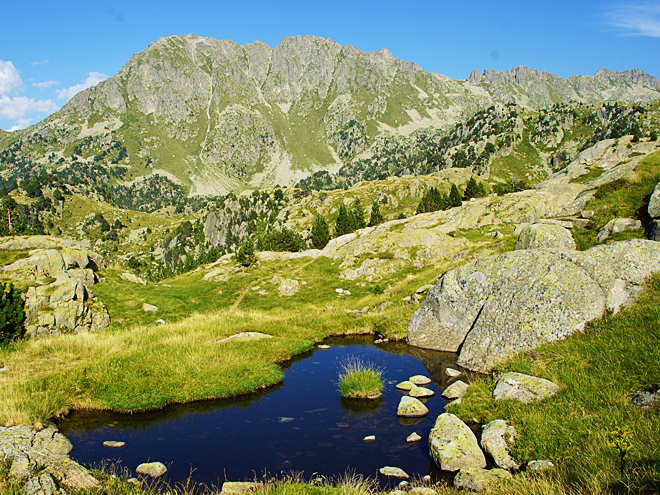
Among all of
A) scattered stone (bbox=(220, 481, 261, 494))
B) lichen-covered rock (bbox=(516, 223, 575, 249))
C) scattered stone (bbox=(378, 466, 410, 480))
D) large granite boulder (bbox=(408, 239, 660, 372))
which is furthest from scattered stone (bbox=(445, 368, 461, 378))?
scattered stone (bbox=(220, 481, 261, 494))

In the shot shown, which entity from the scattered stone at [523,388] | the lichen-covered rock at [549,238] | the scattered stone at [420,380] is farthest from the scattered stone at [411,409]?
the lichen-covered rock at [549,238]

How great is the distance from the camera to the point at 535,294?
18.8m

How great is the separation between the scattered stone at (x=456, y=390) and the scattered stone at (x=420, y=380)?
167cm

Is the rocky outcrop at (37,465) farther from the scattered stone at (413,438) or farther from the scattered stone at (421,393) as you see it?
the scattered stone at (421,393)

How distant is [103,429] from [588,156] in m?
154

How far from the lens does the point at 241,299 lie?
4838 centimetres

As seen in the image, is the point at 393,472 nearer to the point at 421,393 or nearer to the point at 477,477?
the point at 477,477

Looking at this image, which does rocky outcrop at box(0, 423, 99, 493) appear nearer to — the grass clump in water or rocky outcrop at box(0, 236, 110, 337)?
the grass clump in water

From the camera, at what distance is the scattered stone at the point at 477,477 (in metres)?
10.3

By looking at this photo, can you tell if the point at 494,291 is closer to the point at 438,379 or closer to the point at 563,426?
the point at 438,379

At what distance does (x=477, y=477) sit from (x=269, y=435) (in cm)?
849

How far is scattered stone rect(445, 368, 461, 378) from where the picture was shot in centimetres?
2003

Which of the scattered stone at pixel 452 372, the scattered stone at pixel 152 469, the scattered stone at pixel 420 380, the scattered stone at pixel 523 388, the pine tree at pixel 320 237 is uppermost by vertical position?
the pine tree at pixel 320 237

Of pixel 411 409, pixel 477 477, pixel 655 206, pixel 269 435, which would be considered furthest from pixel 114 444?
pixel 655 206
